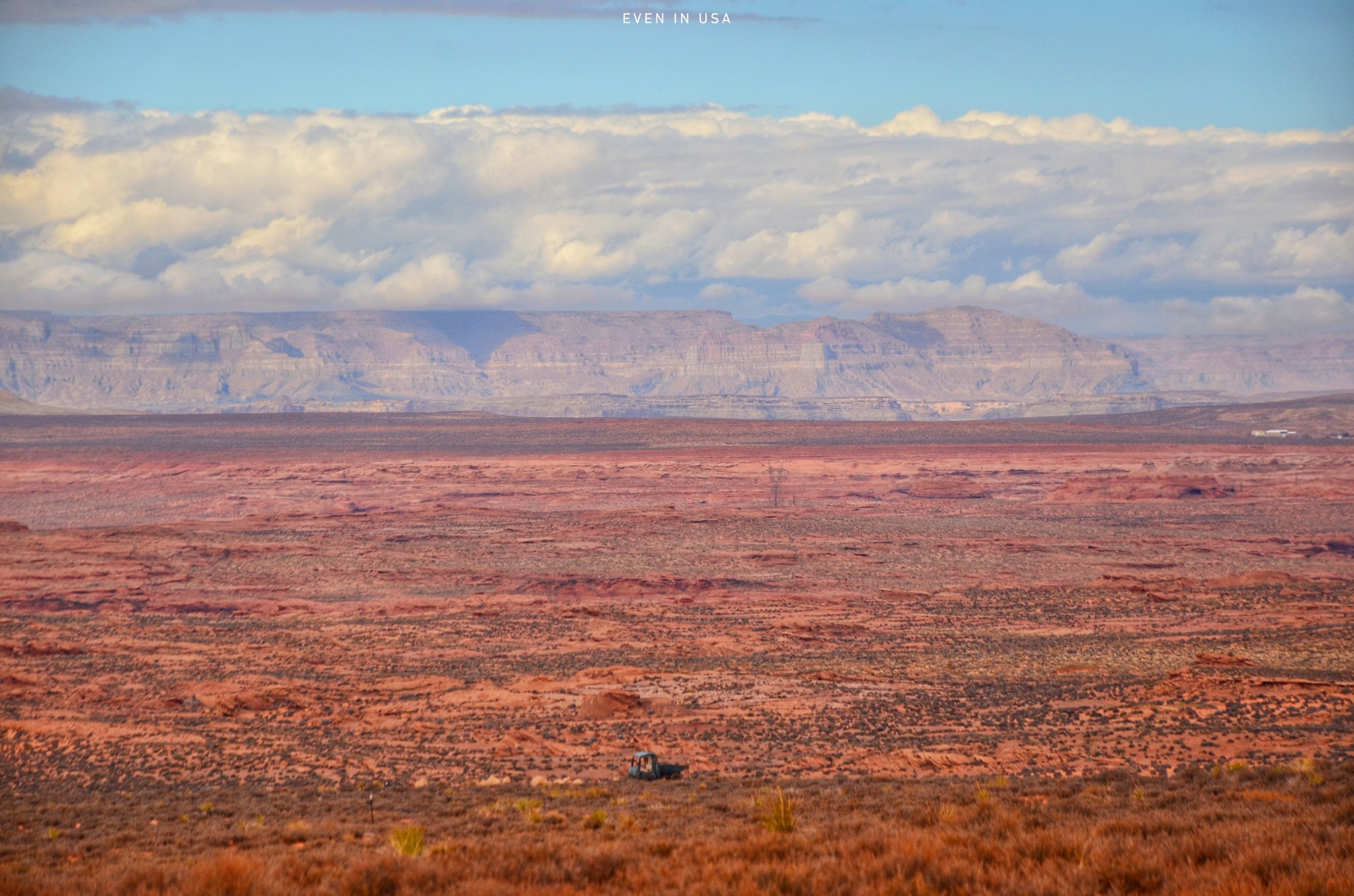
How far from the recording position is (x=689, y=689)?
96.6 feet

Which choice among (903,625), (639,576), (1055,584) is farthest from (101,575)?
(1055,584)

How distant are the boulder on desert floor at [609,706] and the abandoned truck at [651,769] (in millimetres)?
5694

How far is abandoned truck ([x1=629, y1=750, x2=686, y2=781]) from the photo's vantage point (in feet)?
66.4

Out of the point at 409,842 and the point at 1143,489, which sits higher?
the point at 409,842

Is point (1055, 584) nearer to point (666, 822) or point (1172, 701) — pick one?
point (1172, 701)

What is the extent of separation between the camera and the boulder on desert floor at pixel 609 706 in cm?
2647

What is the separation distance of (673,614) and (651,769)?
80.9ft

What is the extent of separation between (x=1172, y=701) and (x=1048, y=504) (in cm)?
6018

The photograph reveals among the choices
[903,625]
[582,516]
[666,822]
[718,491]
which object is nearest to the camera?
[666,822]

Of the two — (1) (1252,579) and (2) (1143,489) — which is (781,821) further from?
(2) (1143,489)

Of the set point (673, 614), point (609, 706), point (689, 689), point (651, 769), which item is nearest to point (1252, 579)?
point (673, 614)

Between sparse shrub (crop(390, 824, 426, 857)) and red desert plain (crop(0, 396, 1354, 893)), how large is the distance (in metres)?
0.08

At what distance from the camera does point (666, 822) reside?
14383mm

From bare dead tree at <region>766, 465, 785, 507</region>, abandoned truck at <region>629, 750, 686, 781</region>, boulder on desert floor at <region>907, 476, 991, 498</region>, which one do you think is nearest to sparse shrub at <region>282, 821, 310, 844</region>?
abandoned truck at <region>629, 750, 686, 781</region>
